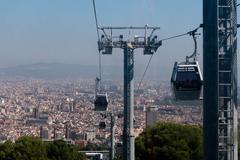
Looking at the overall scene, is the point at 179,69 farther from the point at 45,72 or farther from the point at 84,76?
the point at 45,72

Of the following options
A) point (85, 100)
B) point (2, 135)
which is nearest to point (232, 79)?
point (2, 135)

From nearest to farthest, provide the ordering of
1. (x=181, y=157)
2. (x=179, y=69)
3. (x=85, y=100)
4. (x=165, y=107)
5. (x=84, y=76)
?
(x=179, y=69), (x=181, y=157), (x=165, y=107), (x=85, y=100), (x=84, y=76)

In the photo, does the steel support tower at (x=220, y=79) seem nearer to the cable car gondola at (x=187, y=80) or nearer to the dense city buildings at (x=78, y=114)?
the cable car gondola at (x=187, y=80)

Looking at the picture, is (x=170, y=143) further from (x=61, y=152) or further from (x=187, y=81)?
(x=187, y=81)

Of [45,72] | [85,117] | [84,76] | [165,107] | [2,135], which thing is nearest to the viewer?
[165,107]

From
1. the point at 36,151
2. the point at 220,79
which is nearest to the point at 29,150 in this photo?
the point at 36,151

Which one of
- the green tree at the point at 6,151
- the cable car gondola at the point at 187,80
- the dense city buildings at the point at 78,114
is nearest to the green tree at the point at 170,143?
the dense city buildings at the point at 78,114
